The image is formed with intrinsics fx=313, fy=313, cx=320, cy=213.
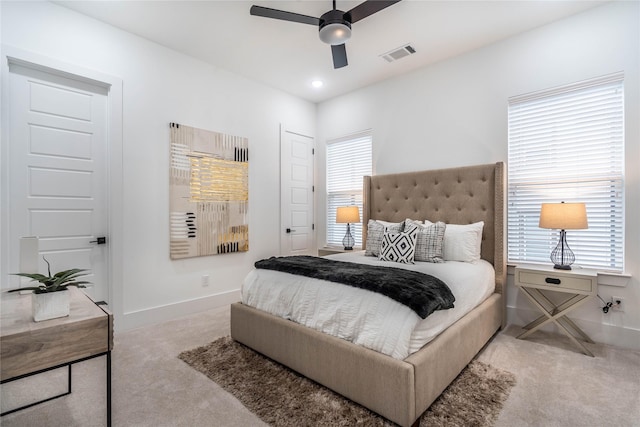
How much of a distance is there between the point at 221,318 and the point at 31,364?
2.14 m

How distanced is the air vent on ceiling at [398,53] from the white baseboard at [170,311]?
3.32 m

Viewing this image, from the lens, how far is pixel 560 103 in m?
2.92

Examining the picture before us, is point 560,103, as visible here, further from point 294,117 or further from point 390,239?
point 294,117

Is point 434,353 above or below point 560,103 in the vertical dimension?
below

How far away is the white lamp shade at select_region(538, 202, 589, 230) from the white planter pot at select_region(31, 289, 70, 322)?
3.28 metres

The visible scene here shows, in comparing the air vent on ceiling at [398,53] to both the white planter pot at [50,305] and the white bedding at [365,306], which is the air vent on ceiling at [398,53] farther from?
the white planter pot at [50,305]

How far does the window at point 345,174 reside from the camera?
14.7 feet

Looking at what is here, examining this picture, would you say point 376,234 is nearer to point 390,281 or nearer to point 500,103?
point 390,281

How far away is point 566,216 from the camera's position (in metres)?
2.51

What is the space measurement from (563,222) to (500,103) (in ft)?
4.62

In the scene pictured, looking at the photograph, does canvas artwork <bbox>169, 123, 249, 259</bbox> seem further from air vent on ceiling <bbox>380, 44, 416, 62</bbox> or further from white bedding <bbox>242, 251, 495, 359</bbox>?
air vent on ceiling <bbox>380, 44, 416, 62</bbox>

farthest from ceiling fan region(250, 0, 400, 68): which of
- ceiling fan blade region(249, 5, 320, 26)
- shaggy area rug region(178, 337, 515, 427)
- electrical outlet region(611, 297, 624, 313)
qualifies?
electrical outlet region(611, 297, 624, 313)

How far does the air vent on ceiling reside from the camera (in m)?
3.34

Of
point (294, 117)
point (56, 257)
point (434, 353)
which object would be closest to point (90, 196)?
point (56, 257)
